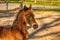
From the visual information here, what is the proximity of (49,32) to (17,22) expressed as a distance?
17.3ft

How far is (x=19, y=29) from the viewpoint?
4.70m

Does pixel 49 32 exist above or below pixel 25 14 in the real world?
below

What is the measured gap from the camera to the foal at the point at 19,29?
4477mm

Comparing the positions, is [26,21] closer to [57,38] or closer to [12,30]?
[12,30]

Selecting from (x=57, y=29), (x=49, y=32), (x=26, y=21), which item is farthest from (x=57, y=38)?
(x=26, y=21)

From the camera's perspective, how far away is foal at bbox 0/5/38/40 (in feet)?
14.7

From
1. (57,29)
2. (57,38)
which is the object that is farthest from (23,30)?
(57,29)

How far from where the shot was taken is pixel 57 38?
8.82 meters

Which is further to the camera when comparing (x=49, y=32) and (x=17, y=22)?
(x=49, y=32)

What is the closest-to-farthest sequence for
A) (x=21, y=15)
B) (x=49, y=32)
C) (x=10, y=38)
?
1. (x=10, y=38)
2. (x=21, y=15)
3. (x=49, y=32)

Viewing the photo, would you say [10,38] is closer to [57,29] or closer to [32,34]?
[32,34]

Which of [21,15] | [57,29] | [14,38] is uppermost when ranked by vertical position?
[21,15]

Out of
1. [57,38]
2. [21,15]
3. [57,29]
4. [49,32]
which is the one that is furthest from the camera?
[57,29]

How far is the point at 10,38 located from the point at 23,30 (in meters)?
0.45
